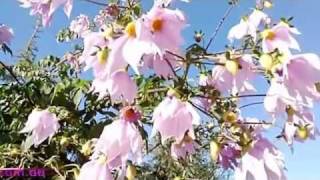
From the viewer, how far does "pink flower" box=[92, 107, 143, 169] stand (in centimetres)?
94

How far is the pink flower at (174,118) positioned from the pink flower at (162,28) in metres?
0.08

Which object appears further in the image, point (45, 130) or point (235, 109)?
point (45, 130)

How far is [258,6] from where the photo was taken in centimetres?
123

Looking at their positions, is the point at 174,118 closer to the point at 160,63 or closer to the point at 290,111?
the point at 160,63

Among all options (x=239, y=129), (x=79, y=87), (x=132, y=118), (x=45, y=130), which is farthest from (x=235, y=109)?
(x=79, y=87)

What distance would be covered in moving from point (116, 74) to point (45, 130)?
0.51m

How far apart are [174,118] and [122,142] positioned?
96 mm

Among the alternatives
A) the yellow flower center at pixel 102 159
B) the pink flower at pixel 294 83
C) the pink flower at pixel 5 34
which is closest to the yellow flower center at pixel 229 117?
the pink flower at pixel 294 83

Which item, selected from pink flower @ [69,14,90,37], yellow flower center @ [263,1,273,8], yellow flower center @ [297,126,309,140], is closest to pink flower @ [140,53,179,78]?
yellow flower center @ [297,126,309,140]

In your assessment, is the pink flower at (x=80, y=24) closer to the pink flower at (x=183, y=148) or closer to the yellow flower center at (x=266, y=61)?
the pink flower at (x=183, y=148)

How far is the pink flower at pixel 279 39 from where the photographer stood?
0.96 meters

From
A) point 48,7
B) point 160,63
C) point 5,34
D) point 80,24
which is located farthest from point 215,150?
point 80,24

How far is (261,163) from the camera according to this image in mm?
909

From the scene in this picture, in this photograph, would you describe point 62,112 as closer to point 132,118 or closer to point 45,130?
point 45,130
